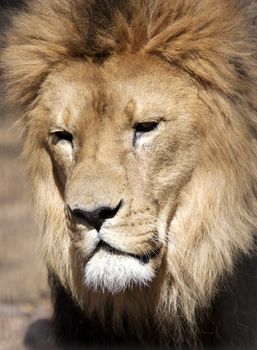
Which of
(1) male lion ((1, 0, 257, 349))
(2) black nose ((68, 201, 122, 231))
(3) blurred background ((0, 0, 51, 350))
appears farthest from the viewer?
(3) blurred background ((0, 0, 51, 350))

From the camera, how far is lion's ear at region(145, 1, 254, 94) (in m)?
2.94

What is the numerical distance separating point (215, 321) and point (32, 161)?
85 centimetres

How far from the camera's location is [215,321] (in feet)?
10.4

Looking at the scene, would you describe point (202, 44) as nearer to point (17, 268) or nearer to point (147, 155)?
point (147, 155)

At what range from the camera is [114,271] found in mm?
2789

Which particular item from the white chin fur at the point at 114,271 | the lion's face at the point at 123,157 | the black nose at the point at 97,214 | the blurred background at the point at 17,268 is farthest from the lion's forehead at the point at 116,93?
the blurred background at the point at 17,268

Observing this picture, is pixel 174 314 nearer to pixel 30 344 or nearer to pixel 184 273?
pixel 184 273

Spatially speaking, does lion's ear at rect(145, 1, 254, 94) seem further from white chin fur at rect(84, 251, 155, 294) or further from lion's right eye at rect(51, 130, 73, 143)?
white chin fur at rect(84, 251, 155, 294)

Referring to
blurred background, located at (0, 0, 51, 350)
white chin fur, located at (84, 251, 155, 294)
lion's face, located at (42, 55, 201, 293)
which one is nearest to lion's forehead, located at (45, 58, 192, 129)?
lion's face, located at (42, 55, 201, 293)

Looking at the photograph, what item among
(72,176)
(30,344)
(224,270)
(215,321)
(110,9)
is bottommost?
(30,344)

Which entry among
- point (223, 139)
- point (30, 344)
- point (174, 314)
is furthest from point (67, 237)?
point (30, 344)

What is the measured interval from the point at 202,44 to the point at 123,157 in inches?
17.8

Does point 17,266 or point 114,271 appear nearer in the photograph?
point 114,271

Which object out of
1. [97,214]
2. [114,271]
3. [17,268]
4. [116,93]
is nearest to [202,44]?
[116,93]
